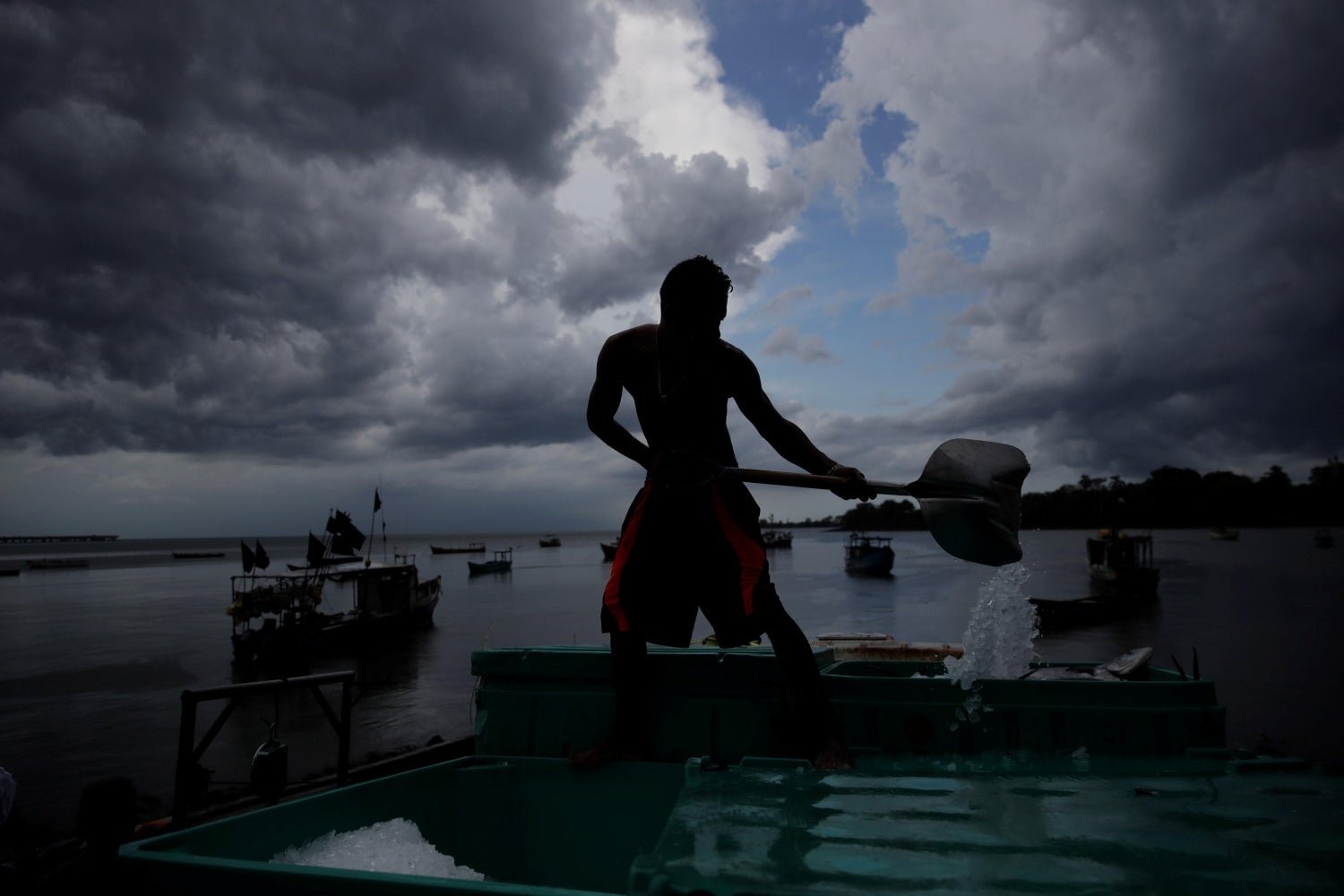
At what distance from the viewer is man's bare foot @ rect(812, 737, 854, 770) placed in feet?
9.36

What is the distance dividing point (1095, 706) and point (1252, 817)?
3.61ft

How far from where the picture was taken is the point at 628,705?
3229 mm

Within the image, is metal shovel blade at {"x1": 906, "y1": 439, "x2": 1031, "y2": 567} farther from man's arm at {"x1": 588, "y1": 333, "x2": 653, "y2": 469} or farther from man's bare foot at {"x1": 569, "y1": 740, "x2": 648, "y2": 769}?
man's bare foot at {"x1": 569, "y1": 740, "x2": 648, "y2": 769}

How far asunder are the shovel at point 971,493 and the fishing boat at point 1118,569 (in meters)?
37.4

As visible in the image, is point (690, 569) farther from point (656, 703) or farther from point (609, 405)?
point (609, 405)

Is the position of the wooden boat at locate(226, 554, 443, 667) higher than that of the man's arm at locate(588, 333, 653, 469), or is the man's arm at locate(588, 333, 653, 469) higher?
the man's arm at locate(588, 333, 653, 469)

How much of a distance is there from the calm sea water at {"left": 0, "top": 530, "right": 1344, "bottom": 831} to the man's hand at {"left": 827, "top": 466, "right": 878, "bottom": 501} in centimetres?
Result: 792

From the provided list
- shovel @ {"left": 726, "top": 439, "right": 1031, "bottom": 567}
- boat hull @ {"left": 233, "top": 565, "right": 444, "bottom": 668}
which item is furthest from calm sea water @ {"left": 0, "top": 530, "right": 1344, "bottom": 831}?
shovel @ {"left": 726, "top": 439, "right": 1031, "bottom": 567}

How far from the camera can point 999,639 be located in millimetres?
3889

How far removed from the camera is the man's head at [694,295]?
3.30m

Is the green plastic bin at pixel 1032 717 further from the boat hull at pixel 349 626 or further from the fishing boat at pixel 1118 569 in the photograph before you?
the fishing boat at pixel 1118 569

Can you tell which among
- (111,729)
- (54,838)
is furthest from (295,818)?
(111,729)

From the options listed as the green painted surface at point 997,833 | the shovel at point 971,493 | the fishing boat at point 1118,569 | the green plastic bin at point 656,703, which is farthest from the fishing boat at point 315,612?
the fishing boat at point 1118,569

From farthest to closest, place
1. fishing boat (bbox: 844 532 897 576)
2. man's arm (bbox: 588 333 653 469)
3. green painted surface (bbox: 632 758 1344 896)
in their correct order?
fishing boat (bbox: 844 532 897 576) → man's arm (bbox: 588 333 653 469) → green painted surface (bbox: 632 758 1344 896)
